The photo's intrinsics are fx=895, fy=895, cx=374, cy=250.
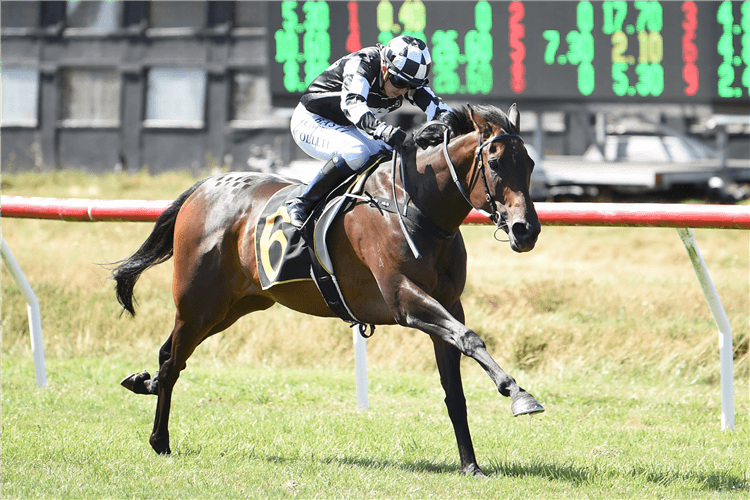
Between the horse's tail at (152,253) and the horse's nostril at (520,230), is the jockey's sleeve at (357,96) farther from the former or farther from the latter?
the horse's tail at (152,253)

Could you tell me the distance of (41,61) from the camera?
1057 inches

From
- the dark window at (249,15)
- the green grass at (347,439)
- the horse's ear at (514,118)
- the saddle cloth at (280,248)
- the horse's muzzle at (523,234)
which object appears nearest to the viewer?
the horse's muzzle at (523,234)

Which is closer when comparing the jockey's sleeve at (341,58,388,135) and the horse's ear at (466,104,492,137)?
the horse's ear at (466,104,492,137)

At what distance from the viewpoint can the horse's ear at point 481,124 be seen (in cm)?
390

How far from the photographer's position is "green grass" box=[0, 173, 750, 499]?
4.19 metres

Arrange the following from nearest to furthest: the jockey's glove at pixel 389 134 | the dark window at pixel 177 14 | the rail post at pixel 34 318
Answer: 1. the jockey's glove at pixel 389 134
2. the rail post at pixel 34 318
3. the dark window at pixel 177 14

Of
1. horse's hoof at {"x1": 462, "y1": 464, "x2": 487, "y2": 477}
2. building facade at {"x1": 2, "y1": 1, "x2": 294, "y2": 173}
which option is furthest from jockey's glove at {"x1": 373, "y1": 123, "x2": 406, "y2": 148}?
building facade at {"x1": 2, "y1": 1, "x2": 294, "y2": 173}

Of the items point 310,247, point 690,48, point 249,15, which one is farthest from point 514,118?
point 249,15

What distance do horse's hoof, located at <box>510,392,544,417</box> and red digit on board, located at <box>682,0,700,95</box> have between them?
1055 centimetres

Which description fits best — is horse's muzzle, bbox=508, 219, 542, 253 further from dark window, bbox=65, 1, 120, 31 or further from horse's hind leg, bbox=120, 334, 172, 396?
dark window, bbox=65, 1, 120, 31

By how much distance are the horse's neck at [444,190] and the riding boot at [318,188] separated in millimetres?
505

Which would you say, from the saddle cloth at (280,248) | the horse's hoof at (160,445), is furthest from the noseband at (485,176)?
the horse's hoof at (160,445)

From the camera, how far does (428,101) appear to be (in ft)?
15.1

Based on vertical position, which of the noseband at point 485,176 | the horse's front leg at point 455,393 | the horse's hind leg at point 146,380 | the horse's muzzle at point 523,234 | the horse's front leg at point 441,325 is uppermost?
the noseband at point 485,176
